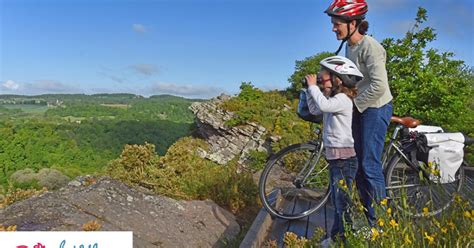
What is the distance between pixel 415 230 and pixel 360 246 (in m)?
0.30

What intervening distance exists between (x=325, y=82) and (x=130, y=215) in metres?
2.09

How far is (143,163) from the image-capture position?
4941mm

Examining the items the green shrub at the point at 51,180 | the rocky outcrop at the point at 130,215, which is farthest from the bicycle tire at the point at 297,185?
the green shrub at the point at 51,180

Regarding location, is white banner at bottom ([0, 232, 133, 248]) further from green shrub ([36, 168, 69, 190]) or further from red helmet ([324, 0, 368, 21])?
green shrub ([36, 168, 69, 190])

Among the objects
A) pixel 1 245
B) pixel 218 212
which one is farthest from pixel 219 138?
pixel 1 245

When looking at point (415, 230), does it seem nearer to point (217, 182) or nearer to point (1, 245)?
point (1, 245)

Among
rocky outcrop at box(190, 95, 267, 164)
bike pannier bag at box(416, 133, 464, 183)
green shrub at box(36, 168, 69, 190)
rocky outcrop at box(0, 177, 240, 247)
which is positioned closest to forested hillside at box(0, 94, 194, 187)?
green shrub at box(36, 168, 69, 190)

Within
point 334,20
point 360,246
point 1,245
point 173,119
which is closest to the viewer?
point 360,246

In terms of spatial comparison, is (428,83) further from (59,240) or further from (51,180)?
(51,180)

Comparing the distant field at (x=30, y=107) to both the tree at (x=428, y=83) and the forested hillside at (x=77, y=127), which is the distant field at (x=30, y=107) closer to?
the forested hillside at (x=77, y=127)

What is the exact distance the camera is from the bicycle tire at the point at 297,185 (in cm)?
335

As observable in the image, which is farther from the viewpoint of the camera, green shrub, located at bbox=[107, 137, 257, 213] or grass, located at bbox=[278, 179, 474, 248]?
green shrub, located at bbox=[107, 137, 257, 213]

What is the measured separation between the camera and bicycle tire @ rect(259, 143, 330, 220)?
335cm

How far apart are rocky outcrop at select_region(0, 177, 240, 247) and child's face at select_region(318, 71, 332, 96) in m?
1.82
